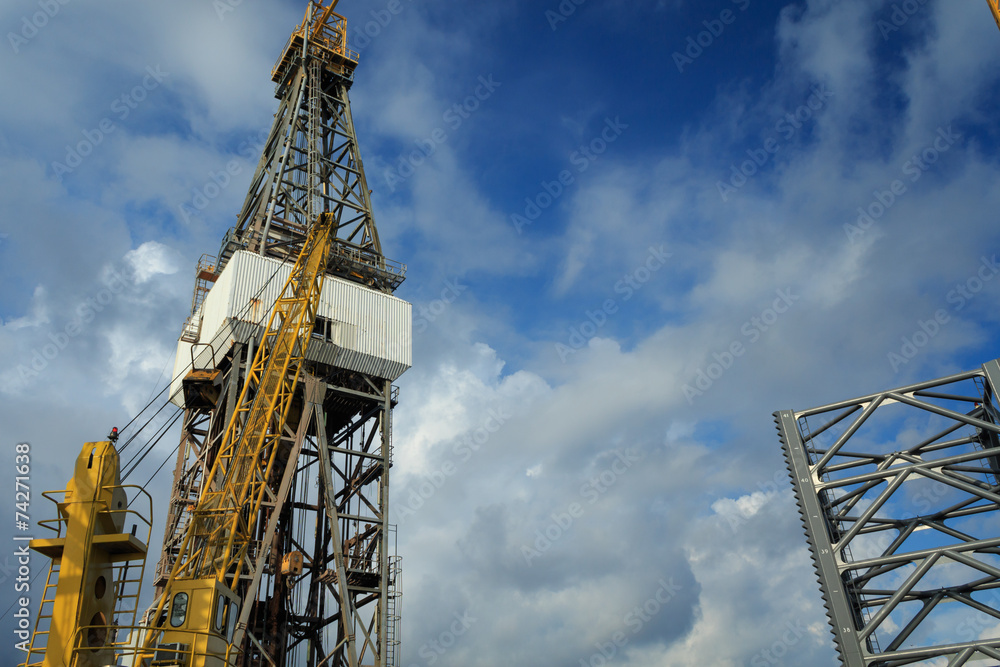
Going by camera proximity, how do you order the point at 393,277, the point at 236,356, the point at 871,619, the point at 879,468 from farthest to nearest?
the point at 393,277, the point at 236,356, the point at 879,468, the point at 871,619

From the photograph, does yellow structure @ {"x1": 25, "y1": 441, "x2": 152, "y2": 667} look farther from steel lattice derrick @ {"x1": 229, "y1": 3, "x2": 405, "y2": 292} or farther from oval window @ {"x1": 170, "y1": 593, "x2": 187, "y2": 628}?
steel lattice derrick @ {"x1": 229, "y1": 3, "x2": 405, "y2": 292}

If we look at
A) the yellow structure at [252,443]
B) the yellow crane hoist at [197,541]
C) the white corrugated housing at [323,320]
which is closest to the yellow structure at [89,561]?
the yellow crane hoist at [197,541]

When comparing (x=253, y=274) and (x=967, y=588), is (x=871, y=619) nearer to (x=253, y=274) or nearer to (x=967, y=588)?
(x=967, y=588)

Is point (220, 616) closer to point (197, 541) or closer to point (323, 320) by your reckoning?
point (197, 541)

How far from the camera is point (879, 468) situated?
85.4ft

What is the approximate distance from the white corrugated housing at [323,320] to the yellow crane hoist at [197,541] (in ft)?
5.89

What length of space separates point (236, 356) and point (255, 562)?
1064 centimetres

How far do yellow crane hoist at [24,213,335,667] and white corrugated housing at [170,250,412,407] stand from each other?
179 centimetres

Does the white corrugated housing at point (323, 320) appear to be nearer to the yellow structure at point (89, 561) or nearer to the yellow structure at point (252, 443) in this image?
the yellow structure at point (252, 443)

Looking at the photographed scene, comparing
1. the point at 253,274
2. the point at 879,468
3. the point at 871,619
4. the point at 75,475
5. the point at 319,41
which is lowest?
the point at 871,619

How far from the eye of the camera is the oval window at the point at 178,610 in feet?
75.0

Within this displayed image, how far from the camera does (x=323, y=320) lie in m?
43.4

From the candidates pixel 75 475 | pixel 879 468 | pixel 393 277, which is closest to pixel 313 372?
pixel 393 277

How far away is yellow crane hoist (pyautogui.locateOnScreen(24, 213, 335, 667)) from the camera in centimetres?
1734
